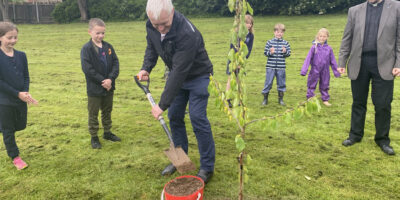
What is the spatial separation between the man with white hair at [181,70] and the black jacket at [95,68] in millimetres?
924

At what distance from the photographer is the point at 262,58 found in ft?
39.1

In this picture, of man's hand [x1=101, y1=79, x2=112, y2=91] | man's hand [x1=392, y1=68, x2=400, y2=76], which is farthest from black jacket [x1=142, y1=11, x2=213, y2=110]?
man's hand [x1=392, y1=68, x2=400, y2=76]

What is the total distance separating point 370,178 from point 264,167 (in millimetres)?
1257

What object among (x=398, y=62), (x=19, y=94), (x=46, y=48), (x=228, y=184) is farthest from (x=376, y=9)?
(x=46, y=48)

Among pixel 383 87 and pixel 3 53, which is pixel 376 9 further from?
pixel 3 53

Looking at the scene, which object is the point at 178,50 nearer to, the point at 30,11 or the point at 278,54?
the point at 278,54

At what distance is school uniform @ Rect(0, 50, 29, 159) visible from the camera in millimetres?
3934

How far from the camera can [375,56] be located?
4.24 m

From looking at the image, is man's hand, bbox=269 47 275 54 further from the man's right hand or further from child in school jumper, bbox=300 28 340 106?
the man's right hand

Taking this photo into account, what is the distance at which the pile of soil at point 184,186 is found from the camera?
3029mm

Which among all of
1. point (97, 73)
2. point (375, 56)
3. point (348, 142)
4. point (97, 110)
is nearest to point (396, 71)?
point (375, 56)

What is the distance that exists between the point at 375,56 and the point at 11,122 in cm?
492

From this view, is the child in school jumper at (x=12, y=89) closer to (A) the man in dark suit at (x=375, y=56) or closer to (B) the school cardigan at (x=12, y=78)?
(B) the school cardigan at (x=12, y=78)

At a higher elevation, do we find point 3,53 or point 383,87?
point 3,53
